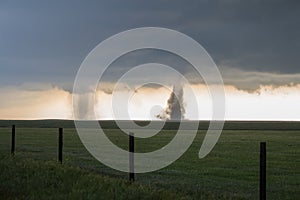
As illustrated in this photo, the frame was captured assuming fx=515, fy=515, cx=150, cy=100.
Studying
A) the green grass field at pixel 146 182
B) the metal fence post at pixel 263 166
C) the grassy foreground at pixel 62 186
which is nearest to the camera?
the metal fence post at pixel 263 166

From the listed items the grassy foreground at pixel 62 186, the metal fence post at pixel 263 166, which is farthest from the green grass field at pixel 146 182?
the metal fence post at pixel 263 166

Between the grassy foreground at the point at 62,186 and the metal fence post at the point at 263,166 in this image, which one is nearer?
the metal fence post at the point at 263,166

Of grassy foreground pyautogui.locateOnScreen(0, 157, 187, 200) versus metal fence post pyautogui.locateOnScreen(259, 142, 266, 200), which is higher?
metal fence post pyautogui.locateOnScreen(259, 142, 266, 200)

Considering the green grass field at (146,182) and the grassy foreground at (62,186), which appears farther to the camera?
the green grass field at (146,182)

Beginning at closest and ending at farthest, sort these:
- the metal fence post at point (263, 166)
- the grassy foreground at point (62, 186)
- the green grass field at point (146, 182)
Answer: the metal fence post at point (263, 166), the grassy foreground at point (62, 186), the green grass field at point (146, 182)

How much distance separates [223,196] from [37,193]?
603 cm

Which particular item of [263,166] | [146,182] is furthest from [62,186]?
[263,166]

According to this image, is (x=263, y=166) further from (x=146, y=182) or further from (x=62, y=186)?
(x=146, y=182)

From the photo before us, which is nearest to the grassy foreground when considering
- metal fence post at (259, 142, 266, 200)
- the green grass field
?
the green grass field

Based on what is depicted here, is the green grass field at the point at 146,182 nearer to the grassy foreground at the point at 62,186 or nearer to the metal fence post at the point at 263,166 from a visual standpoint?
the grassy foreground at the point at 62,186

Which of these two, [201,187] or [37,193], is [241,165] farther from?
[37,193]

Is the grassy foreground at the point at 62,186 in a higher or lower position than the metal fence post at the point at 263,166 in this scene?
lower

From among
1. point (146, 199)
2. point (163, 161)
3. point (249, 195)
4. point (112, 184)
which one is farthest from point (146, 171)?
point (146, 199)

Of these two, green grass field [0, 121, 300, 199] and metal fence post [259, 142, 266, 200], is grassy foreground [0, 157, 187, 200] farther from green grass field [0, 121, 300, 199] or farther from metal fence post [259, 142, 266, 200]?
metal fence post [259, 142, 266, 200]
